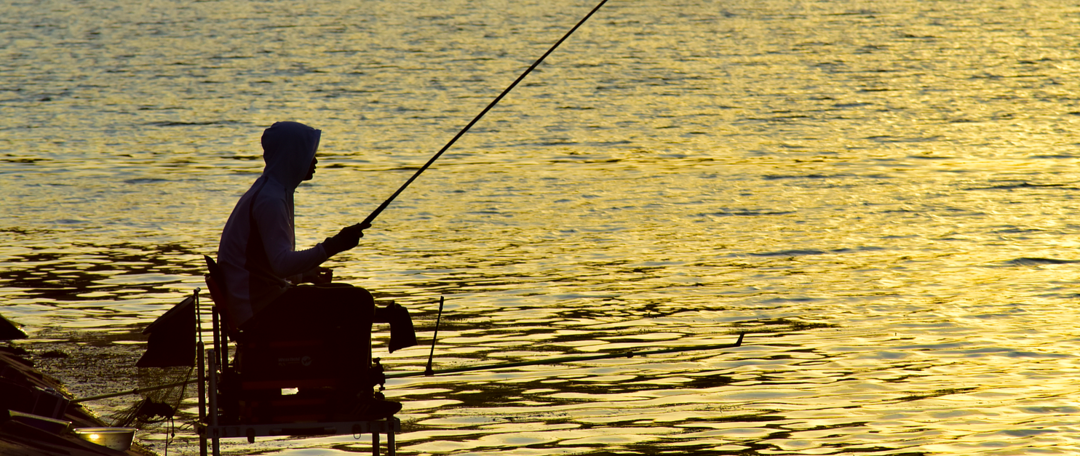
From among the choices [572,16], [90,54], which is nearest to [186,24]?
[90,54]

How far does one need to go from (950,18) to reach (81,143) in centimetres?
2443

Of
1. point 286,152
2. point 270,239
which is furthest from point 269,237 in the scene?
point 286,152

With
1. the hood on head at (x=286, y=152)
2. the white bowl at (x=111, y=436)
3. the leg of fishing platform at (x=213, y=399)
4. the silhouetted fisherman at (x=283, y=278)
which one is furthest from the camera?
the white bowl at (x=111, y=436)

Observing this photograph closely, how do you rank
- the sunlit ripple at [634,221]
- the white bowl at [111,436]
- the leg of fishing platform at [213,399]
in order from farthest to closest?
1. the sunlit ripple at [634,221]
2. the white bowl at [111,436]
3. the leg of fishing platform at [213,399]

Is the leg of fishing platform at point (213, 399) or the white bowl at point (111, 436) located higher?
the leg of fishing platform at point (213, 399)

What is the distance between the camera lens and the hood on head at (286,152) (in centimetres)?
507

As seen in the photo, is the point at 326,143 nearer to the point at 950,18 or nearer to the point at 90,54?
the point at 90,54

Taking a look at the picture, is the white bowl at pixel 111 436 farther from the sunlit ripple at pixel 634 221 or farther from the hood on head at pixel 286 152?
the hood on head at pixel 286 152

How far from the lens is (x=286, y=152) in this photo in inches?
200

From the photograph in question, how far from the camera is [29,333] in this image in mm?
8922

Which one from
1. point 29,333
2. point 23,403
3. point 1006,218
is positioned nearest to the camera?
point 23,403

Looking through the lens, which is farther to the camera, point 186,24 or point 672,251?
point 186,24

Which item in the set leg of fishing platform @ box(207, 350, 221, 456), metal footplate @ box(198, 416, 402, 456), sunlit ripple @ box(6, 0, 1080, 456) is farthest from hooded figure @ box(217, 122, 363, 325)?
sunlit ripple @ box(6, 0, 1080, 456)

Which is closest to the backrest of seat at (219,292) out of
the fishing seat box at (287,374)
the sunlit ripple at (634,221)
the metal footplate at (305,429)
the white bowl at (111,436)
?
the fishing seat box at (287,374)
